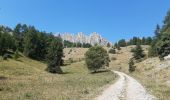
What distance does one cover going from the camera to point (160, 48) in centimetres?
9025

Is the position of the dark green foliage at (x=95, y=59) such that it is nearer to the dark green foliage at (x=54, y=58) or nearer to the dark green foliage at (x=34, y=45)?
the dark green foliage at (x=54, y=58)

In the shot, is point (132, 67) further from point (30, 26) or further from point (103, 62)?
point (30, 26)

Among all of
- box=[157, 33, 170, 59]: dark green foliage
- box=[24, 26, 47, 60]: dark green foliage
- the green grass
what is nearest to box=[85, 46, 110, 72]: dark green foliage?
box=[157, 33, 170, 59]: dark green foliage

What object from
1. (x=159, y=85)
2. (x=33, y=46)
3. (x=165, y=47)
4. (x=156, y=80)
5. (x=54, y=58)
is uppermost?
(x=33, y=46)

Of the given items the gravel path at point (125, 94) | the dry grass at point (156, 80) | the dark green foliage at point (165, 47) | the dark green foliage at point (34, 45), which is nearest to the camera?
the gravel path at point (125, 94)

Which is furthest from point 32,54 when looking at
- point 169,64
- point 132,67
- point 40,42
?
point 169,64

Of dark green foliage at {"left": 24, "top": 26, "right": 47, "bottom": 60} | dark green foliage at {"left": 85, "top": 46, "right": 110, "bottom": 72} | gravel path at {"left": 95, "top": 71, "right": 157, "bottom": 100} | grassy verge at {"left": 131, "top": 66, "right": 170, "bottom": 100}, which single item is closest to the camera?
gravel path at {"left": 95, "top": 71, "right": 157, "bottom": 100}

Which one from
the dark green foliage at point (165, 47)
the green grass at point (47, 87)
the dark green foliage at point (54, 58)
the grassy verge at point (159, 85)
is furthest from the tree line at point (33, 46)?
the grassy verge at point (159, 85)

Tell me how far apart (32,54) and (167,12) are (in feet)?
187

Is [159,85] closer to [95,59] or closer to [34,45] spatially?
[95,59]

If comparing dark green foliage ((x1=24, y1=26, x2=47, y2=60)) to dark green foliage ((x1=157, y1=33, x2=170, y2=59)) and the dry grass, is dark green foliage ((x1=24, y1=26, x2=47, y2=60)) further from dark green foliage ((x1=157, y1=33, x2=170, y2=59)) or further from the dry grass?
dark green foliage ((x1=157, y1=33, x2=170, y2=59))

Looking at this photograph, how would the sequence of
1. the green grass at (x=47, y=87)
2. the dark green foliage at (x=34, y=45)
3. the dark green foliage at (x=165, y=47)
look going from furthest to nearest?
the dark green foliage at (x=34, y=45)
the dark green foliage at (x=165, y=47)
the green grass at (x=47, y=87)

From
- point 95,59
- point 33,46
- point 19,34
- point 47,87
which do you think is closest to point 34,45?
point 33,46

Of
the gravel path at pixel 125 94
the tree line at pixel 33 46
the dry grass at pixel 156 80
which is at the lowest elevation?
the gravel path at pixel 125 94
